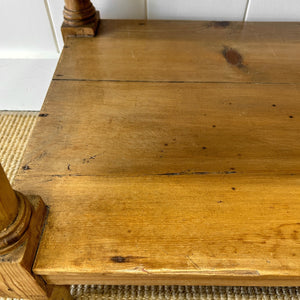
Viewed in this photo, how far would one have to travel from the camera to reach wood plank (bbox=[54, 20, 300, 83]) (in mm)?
710

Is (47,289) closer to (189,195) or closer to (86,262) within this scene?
(86,262)

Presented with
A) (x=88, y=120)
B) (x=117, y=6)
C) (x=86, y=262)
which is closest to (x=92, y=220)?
(x=86, y=262)

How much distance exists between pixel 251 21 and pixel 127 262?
0.73 m

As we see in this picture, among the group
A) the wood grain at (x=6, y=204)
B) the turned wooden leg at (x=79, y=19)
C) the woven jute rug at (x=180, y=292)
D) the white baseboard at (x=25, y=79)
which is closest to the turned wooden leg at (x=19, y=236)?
the wood grain at (x=6, y=204)

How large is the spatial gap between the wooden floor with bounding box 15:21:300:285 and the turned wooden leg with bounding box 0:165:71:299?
0.02 meters

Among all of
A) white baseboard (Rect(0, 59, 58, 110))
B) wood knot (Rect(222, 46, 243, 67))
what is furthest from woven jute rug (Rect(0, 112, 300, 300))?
white baseboard (Rect(0, 59, 58, 110))

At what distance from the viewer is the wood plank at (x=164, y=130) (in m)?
0.56

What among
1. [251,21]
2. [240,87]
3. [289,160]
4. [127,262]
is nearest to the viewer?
[127,262]

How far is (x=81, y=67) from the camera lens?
727 mm

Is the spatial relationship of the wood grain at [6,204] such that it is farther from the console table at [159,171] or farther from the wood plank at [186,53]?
the wood plank at [186,53]

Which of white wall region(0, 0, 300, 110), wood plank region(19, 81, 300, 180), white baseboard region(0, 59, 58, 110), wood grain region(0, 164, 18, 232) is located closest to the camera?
wood grain region(0, 164, 18, 232)

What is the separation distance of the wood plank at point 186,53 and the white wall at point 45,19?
0.08 metres

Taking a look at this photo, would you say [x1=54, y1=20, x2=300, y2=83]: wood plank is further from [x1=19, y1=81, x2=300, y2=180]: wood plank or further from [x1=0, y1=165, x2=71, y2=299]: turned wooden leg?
[x1=0, y1=165, x2=71, y2=299]: turned wooden leg

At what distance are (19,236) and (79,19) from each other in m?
0.56
